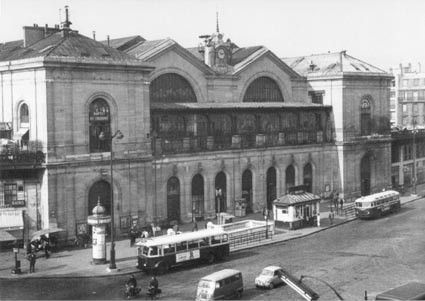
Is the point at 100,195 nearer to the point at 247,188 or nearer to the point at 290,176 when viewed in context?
the point at 247,188

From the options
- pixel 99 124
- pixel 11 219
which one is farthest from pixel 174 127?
pixel 11 219

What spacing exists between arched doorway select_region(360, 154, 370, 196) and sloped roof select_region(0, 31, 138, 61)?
32588 mm

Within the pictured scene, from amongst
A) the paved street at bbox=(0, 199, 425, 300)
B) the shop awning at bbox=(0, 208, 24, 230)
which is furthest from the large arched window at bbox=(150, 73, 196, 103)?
the paved street at bbox=(0, 199, 425, 300)

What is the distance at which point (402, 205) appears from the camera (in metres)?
67.7

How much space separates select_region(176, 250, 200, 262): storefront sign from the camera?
134 feet

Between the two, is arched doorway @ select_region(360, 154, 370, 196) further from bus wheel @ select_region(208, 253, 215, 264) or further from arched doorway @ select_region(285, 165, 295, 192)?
bus wheel @ select_region(208, 253, 215, 264)

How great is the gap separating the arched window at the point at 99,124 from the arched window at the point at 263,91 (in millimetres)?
19500

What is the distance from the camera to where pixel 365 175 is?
73.7 m

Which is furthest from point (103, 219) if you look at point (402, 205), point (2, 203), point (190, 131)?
point (402, 205)

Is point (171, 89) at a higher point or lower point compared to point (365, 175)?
higher

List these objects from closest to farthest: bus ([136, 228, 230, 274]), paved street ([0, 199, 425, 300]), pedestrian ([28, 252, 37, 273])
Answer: paved street ([0, 199, 425, 300]), bus ([136, 228, 230, 274]), pedestrian ([28, 252, 37, 273])

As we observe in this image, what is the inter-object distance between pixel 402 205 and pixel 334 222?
13251 millimetres

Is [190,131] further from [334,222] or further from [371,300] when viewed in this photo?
[371,300]

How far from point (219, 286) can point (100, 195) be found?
1914 cm
